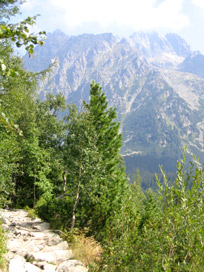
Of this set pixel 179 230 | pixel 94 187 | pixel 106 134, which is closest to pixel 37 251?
pixel 94 187

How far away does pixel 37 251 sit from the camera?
11289 millimetres

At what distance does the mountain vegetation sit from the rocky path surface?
113 cm

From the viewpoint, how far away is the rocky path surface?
941 centimetres

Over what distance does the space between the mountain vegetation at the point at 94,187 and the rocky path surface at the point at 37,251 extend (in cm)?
113

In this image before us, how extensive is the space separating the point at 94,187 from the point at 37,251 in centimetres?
541

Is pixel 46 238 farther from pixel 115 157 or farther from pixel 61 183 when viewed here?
pixel 61 183

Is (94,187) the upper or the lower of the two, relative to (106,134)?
lower

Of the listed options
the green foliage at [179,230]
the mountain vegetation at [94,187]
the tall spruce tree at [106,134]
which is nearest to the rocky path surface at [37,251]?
the mountain vegetation at [94,187]

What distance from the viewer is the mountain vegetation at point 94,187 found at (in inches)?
173

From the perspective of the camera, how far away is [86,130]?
50.2 ft

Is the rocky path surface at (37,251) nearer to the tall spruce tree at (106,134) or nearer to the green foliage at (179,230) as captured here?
the green foliage at (179,230)

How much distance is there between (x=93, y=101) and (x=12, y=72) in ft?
66.8

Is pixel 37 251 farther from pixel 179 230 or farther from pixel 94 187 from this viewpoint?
pixel 179 230

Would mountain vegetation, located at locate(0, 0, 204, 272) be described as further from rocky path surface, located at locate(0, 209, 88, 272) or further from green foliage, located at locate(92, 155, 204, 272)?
rocky path surface, located at locate(0, 209, 88, 272)
